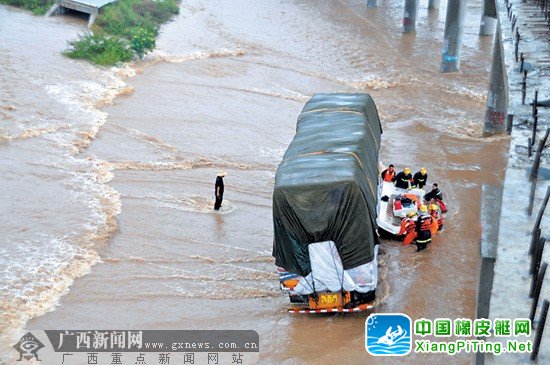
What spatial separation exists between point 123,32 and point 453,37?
11.6 metres

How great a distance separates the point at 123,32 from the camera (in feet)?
95.6

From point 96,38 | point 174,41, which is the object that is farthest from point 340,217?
point 174,41

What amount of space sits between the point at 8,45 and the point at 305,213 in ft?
58.8

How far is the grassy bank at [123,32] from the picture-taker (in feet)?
86.0

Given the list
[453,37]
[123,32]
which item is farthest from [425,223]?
[123,32]

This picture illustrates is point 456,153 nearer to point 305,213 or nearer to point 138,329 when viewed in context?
point 305,213

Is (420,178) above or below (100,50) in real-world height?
below

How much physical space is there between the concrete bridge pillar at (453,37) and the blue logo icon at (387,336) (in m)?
16.4

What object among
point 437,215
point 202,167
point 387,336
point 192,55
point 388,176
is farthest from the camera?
point 192,55

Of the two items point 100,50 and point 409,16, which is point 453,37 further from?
point 100,50

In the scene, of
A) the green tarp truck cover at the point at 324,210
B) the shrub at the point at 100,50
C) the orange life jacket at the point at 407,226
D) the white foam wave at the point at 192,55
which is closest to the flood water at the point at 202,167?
the white foam wave at the point at 192,55

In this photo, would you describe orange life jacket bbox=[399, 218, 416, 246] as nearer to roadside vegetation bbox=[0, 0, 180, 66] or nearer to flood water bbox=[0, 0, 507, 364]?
flood water bbox=[0, 0, 507, 364]

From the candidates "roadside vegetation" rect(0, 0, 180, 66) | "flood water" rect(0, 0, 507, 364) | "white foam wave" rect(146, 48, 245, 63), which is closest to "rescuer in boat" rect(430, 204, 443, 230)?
"flood water" rect(0, 0, 507, 364)

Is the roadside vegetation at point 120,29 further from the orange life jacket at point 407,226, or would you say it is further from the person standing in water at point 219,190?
the orange life jacket at point 407,226
